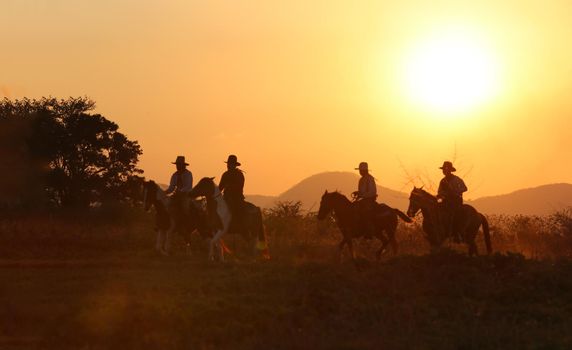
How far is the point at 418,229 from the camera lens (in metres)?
30.5

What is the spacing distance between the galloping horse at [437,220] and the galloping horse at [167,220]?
5231 mm

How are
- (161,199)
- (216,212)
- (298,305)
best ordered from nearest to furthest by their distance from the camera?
(298,305) → (216,212) → (161,199)

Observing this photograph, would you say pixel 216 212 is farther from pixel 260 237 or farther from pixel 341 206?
pixel 341 206

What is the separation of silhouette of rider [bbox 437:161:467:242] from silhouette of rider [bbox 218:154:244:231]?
15.8 ft

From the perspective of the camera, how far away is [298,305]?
15.8 m

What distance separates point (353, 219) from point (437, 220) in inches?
77.5

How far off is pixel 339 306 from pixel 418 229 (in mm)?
15355

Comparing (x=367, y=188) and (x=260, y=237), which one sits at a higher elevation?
(x=367, y=188)

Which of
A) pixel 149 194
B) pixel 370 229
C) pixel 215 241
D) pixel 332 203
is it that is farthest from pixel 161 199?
pixel 370 229

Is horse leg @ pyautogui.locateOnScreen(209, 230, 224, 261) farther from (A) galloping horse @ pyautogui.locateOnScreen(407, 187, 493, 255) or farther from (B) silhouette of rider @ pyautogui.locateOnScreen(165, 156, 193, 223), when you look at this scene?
(A) galloping horse @ pyautogui.locateOnScreen(407, 187, 493, 255)

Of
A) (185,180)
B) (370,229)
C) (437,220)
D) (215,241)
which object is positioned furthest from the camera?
(185,180)

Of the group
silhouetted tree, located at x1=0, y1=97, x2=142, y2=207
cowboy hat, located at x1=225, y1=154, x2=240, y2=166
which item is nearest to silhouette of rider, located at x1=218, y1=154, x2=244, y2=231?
cowboy hat, located at x1=225, y1=154, x2=240, y2=166

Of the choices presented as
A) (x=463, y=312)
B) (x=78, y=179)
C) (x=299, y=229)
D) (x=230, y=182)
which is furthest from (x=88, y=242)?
(x=78, y=179)

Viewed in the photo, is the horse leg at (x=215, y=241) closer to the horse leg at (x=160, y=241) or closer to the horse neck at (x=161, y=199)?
the horse leg at (x=160, y=241)
